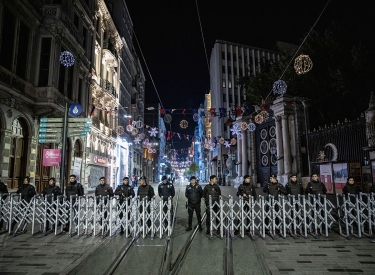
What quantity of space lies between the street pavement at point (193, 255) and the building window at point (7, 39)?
1007 centimetres

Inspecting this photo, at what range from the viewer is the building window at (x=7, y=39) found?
1442 cm

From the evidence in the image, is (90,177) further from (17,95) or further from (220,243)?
(220,243)

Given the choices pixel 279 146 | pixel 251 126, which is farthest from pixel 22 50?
pixel 251 126

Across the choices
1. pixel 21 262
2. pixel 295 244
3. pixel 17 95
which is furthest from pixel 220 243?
pixel 17 95

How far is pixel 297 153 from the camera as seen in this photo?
22.7 m

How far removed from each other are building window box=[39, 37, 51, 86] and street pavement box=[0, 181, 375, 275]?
12075mm

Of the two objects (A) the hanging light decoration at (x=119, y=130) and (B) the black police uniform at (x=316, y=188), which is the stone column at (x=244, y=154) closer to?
(A) the hanging light decoration at (x=119, y=130)

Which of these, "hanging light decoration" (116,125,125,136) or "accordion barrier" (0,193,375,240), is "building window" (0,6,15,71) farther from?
"hanging light decoration" (116,125,125,136)

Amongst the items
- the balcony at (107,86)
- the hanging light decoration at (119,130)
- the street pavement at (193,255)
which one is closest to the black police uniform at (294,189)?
the street pavement at (193,255)

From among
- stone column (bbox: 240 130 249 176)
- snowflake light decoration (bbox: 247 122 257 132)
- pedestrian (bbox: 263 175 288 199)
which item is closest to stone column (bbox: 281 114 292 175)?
snowflake light decoration (bbox: 247 122 257 132)

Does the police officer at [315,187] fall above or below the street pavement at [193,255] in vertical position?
above

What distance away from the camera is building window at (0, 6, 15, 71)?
14.4 m

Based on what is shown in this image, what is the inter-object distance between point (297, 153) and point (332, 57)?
9.90 m

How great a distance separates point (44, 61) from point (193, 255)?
54.9 feet
